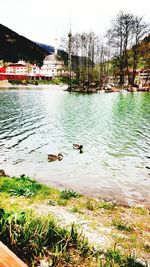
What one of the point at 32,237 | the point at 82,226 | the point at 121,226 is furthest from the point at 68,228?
the point at 32,237

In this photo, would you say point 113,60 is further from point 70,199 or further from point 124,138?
point 70,199

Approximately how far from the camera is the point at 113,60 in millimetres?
106812

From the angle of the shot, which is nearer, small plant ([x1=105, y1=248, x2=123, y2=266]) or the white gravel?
small plant ([x1=105, y1=248, x2=123, y2=266])

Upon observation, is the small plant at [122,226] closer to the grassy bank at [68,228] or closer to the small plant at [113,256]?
the grassy bank at [68,228]

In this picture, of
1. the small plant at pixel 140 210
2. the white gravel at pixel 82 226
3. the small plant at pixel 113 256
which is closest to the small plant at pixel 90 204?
the white gravel at pixel 82 226

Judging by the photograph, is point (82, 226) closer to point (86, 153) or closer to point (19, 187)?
point (19, 187)

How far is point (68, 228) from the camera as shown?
7.23 metres

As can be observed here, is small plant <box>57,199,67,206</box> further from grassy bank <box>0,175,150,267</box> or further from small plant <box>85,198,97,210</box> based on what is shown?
small plant <box>85,198,97,210</box>

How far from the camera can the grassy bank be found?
5211mm

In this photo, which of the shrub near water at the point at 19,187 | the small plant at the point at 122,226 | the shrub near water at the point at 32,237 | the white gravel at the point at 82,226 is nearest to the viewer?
the shrub near water at the point at 32,237

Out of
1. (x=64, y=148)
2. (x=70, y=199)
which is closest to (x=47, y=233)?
(x=70, y=199)

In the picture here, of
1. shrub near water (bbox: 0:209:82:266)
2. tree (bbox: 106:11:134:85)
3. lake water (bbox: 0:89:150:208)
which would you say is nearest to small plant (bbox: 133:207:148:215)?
lake water (bbox: 0:89:150:208)

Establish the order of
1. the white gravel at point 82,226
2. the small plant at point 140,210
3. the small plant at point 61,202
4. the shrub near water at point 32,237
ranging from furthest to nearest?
the small plant at point 140,210, the small plant at point 61,202, the white gravel at point 82,226, the shrub near water at point 32,237

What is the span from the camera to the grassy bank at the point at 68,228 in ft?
17.1
